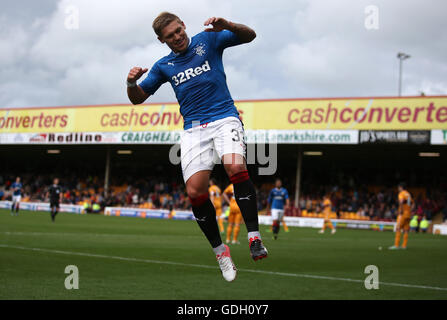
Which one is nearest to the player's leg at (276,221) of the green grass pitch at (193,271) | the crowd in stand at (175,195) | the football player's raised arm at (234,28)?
the green grass pitch at (193,271)

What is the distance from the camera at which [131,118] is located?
1609 inches

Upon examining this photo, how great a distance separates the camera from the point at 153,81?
589cm

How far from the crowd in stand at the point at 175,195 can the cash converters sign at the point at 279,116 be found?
6.26 metres

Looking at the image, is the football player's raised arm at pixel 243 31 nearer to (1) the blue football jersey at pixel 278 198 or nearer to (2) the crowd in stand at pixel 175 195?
(1) the blue football jersey at pixel 278 198

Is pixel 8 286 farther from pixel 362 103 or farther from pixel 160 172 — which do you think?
pixel 160 172

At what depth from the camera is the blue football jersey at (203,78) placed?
5469 mm

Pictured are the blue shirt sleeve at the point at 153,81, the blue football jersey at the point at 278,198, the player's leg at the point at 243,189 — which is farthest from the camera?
the blue football jersey at the point at 278,198

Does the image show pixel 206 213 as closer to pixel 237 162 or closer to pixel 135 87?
pixel 237 162

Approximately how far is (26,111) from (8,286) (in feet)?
125

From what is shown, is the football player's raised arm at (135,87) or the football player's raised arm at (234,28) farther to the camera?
the football player's raised arm at (135,87)

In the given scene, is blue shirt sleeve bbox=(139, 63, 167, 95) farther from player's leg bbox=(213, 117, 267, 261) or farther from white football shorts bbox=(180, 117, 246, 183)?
player's leg bbox=(213, 117, 267, 261)

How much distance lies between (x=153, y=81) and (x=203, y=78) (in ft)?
2.19

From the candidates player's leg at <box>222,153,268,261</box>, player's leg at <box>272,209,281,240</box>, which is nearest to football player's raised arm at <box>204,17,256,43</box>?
player's leg at <box>222,153,268,261</box>

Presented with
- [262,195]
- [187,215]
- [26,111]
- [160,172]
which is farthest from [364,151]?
[26,111]
